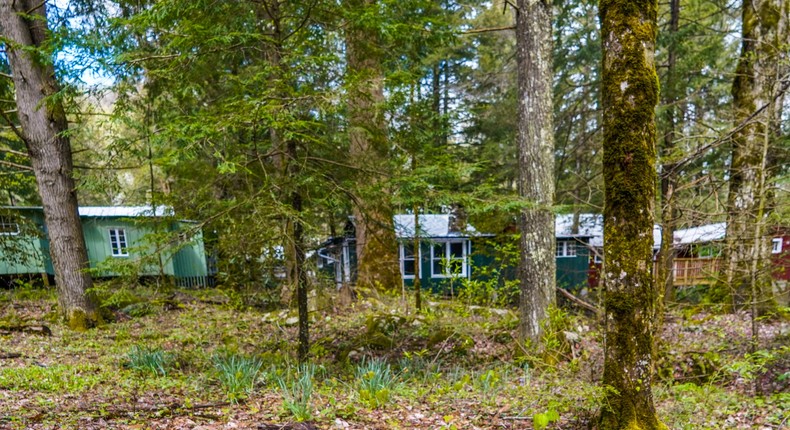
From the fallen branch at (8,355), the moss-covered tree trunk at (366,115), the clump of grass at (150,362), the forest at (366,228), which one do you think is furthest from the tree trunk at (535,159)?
the fallen branch at (8,355)

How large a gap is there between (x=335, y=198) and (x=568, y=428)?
123 inches

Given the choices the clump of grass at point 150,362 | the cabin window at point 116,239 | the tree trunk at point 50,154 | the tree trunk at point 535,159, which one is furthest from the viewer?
the cabin window at point 116,239

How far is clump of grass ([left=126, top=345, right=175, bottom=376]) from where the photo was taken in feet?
15.5

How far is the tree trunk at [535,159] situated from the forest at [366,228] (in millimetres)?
32

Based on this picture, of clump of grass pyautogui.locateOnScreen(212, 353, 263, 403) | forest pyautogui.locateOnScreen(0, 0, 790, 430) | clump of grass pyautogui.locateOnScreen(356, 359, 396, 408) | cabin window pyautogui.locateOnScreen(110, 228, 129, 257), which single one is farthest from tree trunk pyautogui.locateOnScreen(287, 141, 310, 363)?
cabin window pyautogui.locateOnScreen(110, 228, 129, 257)

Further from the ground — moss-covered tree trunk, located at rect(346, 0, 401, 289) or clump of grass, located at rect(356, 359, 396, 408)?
moss-covered tree trunk, located at rect(346, 0, 401, 289)

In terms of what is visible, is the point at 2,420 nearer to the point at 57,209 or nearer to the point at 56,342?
the point at 56,342

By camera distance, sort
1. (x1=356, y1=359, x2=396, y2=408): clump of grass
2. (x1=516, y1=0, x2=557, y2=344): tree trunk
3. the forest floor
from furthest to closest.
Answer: (x1=516, y1=0, x2=557, y2=344): tree trunk, (x1=356, y1=359, x2=396, y2=408): clump of grass, the forest floor

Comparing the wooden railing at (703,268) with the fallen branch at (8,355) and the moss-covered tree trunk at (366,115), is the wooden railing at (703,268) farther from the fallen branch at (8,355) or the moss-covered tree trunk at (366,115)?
the fallen branch at (8,355)

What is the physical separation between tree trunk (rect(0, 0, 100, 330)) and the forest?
1.4 inches

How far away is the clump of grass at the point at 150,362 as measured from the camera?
4730mm

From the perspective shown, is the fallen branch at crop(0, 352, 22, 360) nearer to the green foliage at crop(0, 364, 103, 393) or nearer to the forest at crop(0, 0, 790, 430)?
the forest at crop(0, 0, 790, 430)

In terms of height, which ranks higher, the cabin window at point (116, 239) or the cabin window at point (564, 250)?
the cabin window at point (116, 239)

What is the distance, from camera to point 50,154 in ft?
22.1
